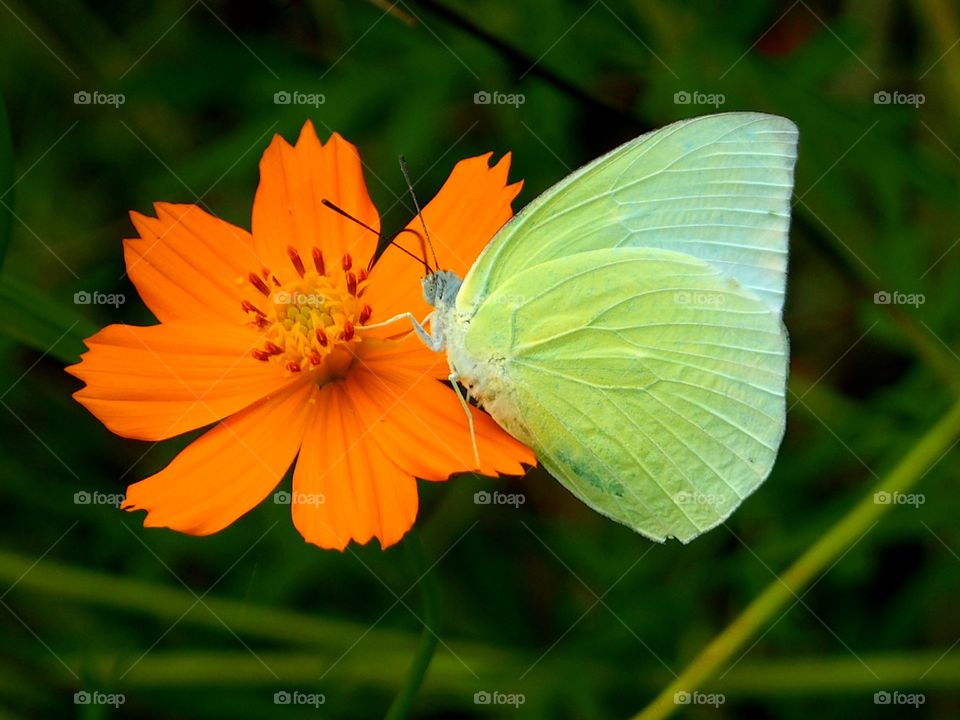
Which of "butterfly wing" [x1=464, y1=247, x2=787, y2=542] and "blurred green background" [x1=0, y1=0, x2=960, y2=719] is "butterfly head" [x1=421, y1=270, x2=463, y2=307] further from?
"blurred green background" [x1=0, y1=0, x2=960, y2=719]

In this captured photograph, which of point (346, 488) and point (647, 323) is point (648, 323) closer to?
point (647, 323)

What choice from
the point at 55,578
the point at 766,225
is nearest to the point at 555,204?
the point at 766,225

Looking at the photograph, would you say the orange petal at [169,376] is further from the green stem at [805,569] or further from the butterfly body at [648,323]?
the green stem at [805,569]

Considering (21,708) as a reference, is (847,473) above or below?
above

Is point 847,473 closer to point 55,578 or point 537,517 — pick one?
point 537,517

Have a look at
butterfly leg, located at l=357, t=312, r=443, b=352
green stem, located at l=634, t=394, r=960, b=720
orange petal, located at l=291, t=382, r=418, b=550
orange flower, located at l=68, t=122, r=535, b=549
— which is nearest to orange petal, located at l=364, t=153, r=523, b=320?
Answer: orange flower, located at l=68, t=122, r=535, b=549
